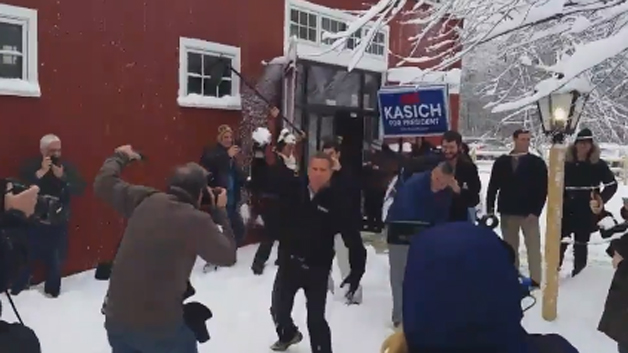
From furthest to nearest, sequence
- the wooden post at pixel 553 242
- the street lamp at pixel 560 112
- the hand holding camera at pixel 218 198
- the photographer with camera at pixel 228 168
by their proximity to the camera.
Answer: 1. the photographer with camera at pixel 228 168
2. the wooden post at pixel 553 242
3. the street lamp at pixel 560 112
4. the hand holding camera at pixel 218 198

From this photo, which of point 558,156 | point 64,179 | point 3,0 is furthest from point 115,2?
point 558,156

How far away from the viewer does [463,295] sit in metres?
1.56

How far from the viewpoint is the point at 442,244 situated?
5.24 ft

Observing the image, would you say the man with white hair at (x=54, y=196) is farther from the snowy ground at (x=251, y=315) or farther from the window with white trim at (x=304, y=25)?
the window with white trim at (x=304, y=25)

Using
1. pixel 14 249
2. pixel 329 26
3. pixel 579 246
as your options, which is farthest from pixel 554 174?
pixel 329 26

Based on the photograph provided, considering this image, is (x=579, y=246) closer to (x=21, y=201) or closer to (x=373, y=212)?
(x=373, y=212)

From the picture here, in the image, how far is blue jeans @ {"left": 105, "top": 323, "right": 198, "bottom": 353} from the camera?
3.48 metres

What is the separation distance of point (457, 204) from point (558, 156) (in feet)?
3.42

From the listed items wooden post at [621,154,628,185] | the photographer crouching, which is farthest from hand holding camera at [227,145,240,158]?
wooden post at [621,154,628,185]

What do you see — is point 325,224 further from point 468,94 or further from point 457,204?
point 468,94

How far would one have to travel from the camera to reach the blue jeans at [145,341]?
3.48 meters

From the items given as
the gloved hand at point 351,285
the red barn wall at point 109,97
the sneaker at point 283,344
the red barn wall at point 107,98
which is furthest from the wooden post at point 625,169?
the sneaker at point 283,344

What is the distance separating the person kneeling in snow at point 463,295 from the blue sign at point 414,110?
8.39 metres

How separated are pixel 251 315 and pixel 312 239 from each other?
206cm
